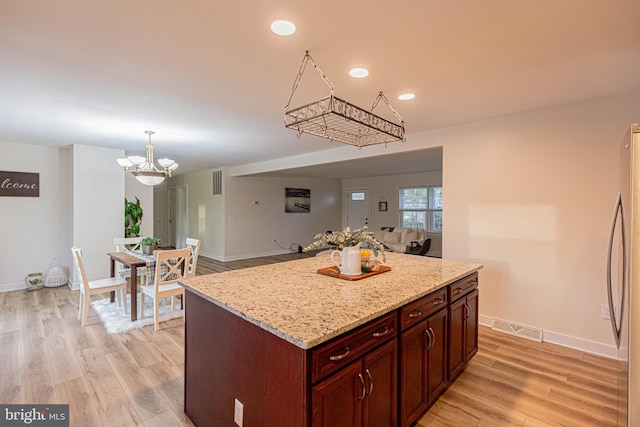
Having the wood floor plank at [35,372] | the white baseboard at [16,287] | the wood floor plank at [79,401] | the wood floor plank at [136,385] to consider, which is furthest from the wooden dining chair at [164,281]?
the white baseboard at [16,287]

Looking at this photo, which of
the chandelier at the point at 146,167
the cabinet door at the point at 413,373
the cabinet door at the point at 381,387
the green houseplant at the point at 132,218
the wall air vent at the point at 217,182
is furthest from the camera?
the wall air vent at the point at 217,182

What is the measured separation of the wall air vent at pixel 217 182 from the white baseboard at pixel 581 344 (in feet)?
22.4

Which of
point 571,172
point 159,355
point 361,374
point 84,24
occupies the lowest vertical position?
point 159,355

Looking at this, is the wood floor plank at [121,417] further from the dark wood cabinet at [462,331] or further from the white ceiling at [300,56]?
the white ceiling at [300,56]

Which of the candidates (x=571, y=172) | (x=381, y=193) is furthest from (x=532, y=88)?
(x=381, y=193)

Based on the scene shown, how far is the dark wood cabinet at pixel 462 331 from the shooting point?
2176 millimetres

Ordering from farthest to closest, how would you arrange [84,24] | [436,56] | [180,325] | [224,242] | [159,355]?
[224,242]
[180,325]
[159,355]
[436,56]
[84,24]

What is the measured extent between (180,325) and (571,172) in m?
4.32

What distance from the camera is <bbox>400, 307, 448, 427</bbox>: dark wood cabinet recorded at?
1691 millimetres

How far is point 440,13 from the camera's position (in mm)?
1570

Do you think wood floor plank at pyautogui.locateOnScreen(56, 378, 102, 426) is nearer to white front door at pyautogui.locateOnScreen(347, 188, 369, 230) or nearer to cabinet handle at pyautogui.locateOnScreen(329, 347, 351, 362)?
cabinet handle at pyautogui.locateOnScreen(329, 347, 351, 362)

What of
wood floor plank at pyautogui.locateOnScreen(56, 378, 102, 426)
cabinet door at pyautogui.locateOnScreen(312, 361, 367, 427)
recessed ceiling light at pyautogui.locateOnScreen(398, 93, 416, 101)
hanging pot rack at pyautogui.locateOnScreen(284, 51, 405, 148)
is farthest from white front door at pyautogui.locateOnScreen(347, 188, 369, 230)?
cabinet door at pyautogui.locateOnScreen(312, 361, 367, 427)

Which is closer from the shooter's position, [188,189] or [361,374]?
[361,374]

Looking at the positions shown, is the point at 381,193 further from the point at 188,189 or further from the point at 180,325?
the point at 180,325
